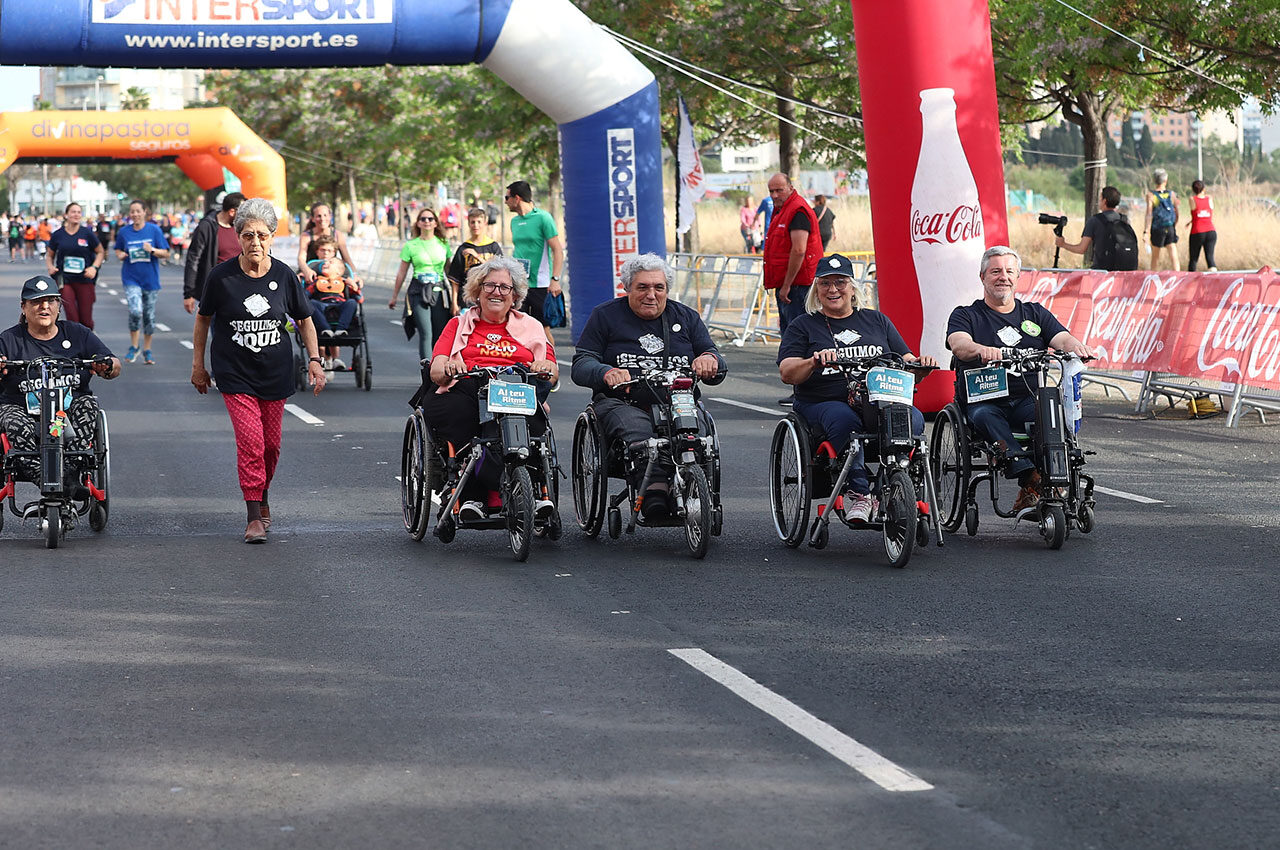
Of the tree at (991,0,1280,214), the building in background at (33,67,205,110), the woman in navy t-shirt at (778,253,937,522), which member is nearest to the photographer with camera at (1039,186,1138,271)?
the tree at (991,0,1280,214)

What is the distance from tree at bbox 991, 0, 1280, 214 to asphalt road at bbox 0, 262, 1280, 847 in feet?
31.3

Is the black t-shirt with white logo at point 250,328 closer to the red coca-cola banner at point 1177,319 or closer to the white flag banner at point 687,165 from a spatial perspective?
the red coca-cola banner at point 1177,319

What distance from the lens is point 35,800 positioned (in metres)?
5.34

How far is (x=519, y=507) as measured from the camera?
30.5 feet

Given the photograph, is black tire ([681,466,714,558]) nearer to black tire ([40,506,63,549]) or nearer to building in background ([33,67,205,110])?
black tire ([40,506,63,549])

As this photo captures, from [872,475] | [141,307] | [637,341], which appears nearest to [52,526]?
[637,341]

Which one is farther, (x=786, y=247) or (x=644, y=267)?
(x=786, y=247)

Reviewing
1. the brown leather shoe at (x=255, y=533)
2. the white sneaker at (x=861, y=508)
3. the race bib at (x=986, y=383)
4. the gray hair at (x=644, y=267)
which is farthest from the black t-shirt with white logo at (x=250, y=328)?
the race bib at (x=986, y=383)

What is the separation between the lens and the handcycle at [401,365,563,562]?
9328 mm

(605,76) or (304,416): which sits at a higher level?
(605,76)

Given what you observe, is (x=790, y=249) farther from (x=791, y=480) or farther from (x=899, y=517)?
(x=899, y=517)

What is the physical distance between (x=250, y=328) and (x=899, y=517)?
360 centimetres

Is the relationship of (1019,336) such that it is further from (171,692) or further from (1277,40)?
(1277,40)

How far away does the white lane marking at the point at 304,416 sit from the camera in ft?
51.8
